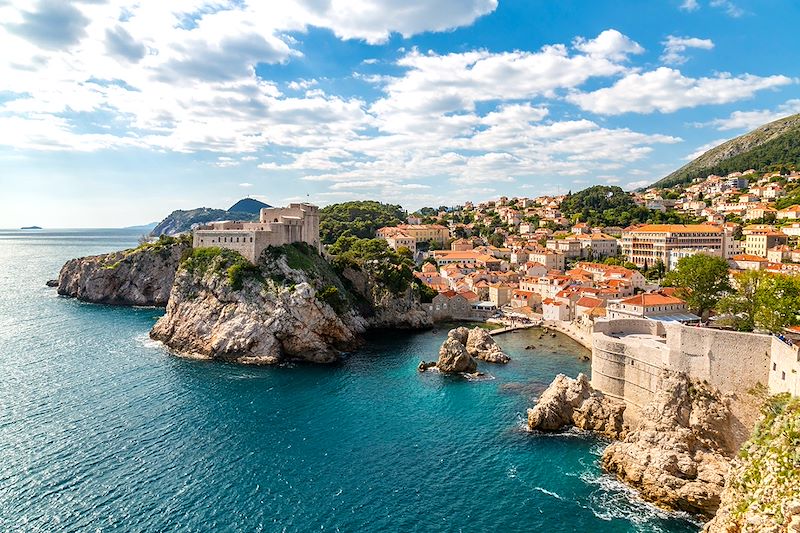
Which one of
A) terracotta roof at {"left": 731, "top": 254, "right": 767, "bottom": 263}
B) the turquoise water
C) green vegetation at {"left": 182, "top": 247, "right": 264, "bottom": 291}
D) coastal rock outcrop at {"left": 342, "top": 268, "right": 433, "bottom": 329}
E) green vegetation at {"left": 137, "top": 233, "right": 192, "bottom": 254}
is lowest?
the turquoise water

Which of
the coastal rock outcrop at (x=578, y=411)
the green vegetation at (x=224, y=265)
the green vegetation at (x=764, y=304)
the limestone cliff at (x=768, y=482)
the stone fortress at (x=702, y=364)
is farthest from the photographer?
the green vegetation at (x=224, y=265)

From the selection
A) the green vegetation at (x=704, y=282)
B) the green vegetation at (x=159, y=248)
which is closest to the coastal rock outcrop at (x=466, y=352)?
the green vegetation at (x=704, y=282)

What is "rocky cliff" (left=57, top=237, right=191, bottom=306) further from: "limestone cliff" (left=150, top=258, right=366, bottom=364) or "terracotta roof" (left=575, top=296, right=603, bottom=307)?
"terracotta roof" (left=575, top=296, right=603, bottom=307)

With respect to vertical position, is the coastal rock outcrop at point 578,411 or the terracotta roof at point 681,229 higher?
the terracotta roof at point 681,229

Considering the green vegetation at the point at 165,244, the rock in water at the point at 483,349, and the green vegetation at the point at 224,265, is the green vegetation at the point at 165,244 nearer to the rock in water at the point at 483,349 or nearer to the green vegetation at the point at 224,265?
the green vegetation at the point at 224,265

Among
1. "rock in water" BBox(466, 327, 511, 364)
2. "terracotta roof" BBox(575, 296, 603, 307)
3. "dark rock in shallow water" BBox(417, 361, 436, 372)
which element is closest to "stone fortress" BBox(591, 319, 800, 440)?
"rock in water" BBox(466, 327, 511, 364)

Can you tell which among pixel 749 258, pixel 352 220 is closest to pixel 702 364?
pixel 749 258
